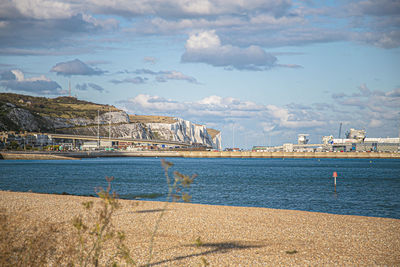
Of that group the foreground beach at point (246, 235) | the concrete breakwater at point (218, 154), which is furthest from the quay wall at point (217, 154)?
the foreground beach at point (246, 235)

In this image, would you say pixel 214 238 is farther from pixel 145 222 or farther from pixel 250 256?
pixel 145 222

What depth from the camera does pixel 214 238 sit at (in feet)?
43.3

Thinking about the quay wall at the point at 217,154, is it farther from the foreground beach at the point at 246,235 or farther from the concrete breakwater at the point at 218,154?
the foreground beach at the point at 246,235

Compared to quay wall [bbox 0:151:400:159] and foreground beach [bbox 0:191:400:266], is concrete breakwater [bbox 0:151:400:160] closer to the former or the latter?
quay wall [bbox 0:151:400:159]

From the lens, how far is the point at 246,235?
13.9 metres

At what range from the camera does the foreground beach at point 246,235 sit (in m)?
10.5

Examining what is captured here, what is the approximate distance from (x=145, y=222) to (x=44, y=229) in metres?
9.36

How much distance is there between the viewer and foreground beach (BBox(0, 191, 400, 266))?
10531mm

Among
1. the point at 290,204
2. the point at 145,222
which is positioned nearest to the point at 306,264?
the point at 145,222

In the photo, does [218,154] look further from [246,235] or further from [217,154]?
[246,235]

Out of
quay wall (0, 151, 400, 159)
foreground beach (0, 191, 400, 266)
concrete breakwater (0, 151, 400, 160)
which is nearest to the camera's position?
foreground beach (0, 191, 400, 266)

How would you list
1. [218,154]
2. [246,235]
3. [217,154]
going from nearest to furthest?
[246,235] < [217,154] < [218,154]

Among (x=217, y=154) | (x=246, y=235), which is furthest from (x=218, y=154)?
(x=246, y=235)

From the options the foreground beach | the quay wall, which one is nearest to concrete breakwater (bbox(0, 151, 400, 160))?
the quay wall
